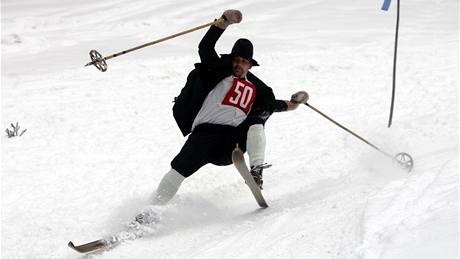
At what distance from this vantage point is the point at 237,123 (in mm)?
5465

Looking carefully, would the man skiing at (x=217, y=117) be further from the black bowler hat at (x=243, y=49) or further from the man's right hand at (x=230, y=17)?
the man's right hand at (x=230, y=17)

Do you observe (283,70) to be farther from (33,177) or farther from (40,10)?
(40,10)

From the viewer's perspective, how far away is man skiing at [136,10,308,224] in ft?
17.3

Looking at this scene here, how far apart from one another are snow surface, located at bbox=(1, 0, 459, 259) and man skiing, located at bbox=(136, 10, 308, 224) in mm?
465

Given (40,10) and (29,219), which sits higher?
(40,10)

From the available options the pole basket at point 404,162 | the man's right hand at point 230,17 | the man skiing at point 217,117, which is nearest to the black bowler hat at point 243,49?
the man skiing at point 217,117

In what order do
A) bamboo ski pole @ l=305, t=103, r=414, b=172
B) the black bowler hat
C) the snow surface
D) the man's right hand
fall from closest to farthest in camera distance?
the snow surface, the man's right hand, the black bowler hat, bamboo ski pole @ l=305, t=103, r=414, b=172

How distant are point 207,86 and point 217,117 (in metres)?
0.30

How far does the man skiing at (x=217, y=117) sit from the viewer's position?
5262 millimetres

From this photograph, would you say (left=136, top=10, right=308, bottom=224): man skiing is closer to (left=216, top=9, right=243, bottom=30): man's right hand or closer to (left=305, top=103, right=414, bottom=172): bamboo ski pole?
(left=216, top=9, right=243, bottom=30): man's right hand

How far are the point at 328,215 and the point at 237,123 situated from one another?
1428 mm

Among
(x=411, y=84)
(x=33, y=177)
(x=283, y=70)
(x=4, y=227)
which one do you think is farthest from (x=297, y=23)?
(x=4, y=227)

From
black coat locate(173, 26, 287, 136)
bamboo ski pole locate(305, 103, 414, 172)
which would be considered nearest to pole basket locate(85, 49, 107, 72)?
black coat locate(173, 26, 287, 136)

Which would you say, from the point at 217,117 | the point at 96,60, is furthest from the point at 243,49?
the point at 96,60
